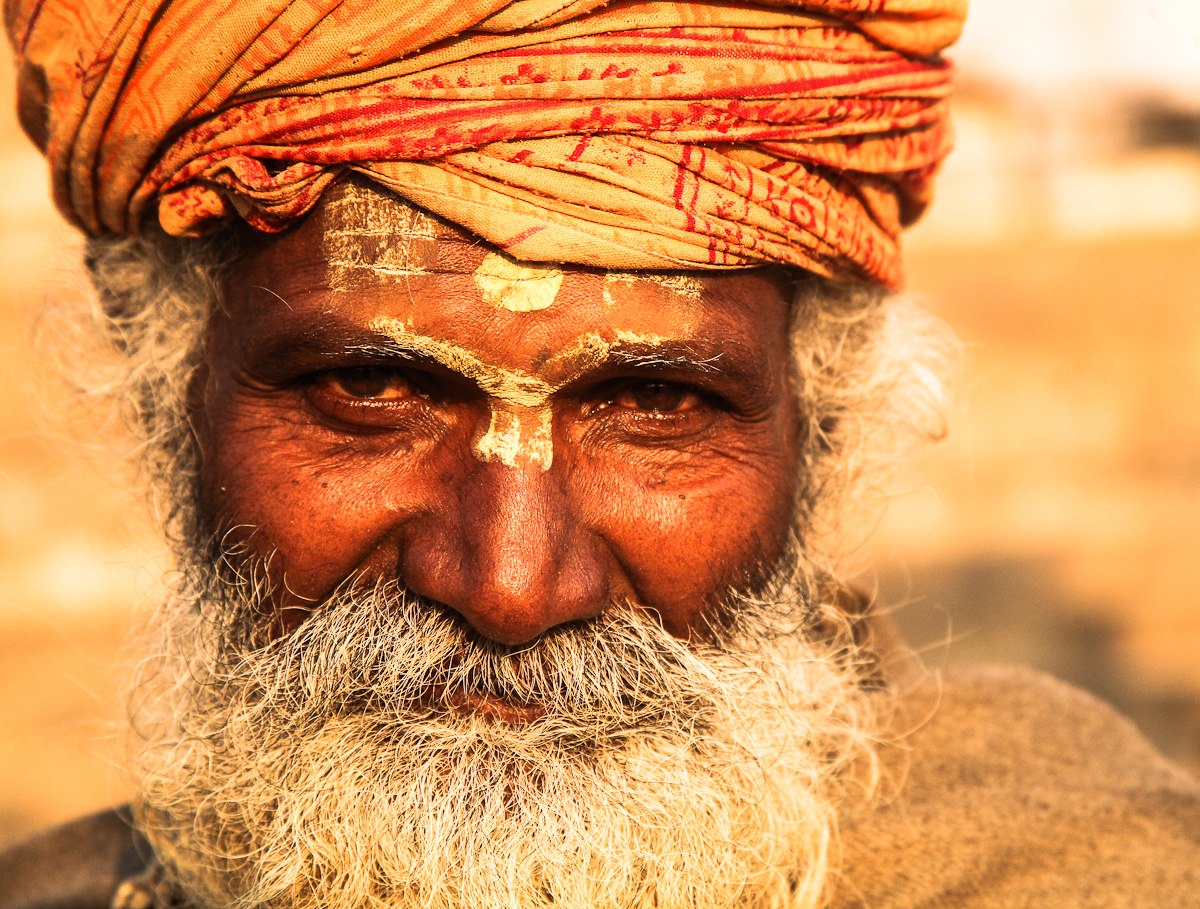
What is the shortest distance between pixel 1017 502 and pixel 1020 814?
656cm

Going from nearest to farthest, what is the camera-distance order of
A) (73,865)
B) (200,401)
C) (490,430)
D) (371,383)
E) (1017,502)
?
(490,430) → (371,383) → (200,401) → (73,865) → (1017,502)

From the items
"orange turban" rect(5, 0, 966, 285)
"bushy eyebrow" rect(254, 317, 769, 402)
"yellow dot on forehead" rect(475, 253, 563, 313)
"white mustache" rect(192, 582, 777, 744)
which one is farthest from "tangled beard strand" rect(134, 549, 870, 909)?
"orange turban" rect(5, 0, 966, 285)

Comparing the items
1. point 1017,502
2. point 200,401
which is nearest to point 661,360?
point 200,401

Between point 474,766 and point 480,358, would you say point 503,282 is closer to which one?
point 480,358

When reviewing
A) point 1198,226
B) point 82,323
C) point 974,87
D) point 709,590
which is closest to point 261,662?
point 709,590

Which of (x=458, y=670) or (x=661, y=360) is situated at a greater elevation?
(x=661, y=360)

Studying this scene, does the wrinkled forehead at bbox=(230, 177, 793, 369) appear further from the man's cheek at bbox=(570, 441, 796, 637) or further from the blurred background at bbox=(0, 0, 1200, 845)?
the blurred background at bbox=(0, 0, 1200, 845)

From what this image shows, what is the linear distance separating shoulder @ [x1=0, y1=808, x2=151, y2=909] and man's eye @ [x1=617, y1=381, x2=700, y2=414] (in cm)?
136

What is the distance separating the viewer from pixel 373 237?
5.35 feet

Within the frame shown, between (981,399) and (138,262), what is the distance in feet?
23.9

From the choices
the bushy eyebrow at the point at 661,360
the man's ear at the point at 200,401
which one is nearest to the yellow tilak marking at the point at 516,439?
the bushy eyebrow at the point at 661,360

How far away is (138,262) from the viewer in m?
2.06

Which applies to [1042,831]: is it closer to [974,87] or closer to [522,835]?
[522,835]

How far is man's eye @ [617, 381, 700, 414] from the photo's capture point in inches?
70.1
